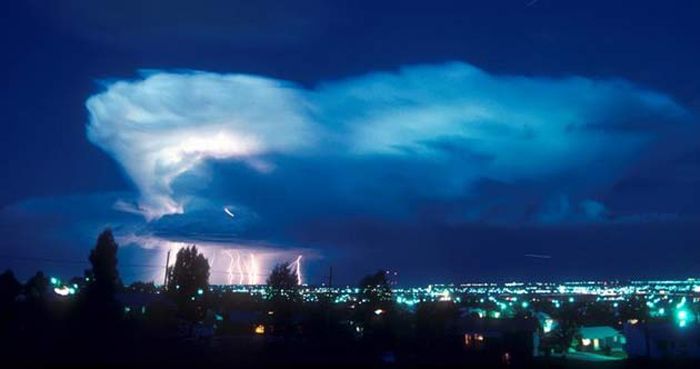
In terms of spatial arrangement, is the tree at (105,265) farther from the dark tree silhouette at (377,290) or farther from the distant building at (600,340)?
the distant building at (600,340)

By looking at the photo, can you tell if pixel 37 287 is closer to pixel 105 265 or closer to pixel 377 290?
pixel 105 265

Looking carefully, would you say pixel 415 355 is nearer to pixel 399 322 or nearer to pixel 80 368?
pixel 399 322

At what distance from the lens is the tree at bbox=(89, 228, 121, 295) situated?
4816 cm

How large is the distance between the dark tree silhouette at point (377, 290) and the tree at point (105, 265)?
2206 centimetres

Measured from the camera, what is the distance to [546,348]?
50000 mm

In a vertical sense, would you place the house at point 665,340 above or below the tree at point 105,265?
below

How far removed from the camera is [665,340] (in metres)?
47.9

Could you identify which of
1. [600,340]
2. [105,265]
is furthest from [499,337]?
[105,265]

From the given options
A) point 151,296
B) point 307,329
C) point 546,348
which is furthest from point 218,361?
point 151,296

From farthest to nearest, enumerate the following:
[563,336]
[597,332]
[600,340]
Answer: [597,332], [600,340], [563,336]

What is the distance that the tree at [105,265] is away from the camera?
48.2 meters

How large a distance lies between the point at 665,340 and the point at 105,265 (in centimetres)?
3769

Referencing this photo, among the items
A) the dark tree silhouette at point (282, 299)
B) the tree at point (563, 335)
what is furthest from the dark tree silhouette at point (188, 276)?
the tree at point (563, 335)

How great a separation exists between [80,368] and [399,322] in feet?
92.3
